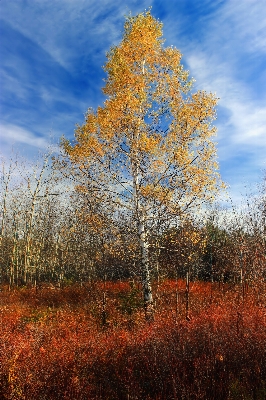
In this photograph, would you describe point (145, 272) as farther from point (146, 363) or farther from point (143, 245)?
point (146, 363)

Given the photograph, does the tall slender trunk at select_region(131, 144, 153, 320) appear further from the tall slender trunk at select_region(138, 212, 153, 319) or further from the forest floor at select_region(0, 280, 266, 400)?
the forest floor at select_region(0, 280, 266, 400)

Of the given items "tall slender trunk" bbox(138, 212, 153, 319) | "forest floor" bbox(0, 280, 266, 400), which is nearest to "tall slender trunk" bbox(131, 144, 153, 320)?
"tall slender trunk" bbox(138, 212, 153, 319)

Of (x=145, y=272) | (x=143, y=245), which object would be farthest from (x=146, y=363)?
(x=143, y=245)

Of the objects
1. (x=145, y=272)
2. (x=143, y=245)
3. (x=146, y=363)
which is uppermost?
(x=143, y=245)

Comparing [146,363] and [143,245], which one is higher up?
[143,245]

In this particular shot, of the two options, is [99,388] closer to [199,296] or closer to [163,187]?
[163,187]

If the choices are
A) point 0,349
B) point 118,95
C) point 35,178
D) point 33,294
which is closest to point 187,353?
point 0,349

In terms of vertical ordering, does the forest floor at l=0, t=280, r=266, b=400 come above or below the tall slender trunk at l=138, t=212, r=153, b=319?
below

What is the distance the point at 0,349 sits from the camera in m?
6.54

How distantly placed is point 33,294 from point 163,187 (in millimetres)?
10340

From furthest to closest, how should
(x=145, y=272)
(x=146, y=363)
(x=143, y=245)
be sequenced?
(x=143, y=245), (x=145, y=272), (x=146, y=363)

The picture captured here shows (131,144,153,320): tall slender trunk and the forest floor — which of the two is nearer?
the forest floor

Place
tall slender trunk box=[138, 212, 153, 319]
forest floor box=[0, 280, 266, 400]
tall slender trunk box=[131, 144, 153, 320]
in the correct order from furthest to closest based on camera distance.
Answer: tall slender trunk box=[131, 144, 153, 320]
tall slender trunk box=[138, 212, 153, 319]
forest floor box=[0, 280, 266, 400]

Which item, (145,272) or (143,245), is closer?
(145,272)
